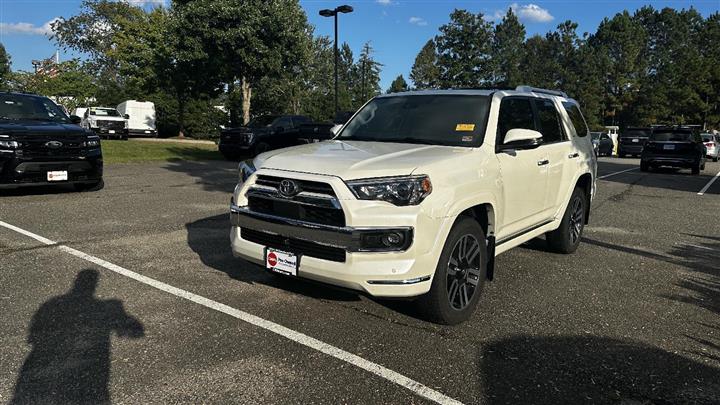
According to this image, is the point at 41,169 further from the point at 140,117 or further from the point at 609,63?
the point at 609,63

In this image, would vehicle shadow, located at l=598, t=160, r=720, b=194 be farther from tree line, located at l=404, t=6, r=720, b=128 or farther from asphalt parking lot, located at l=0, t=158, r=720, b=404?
tree line, located at l=404, t=6, r=720, b=128

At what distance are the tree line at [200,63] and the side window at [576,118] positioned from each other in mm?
16076

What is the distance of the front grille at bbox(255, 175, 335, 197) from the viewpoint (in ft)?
11.5

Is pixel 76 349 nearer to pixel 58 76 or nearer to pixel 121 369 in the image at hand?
pixel 121 369

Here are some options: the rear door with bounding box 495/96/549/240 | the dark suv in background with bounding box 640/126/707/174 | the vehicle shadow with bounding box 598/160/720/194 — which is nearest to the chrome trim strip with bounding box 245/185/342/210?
the rear door with bounding box 495/96/549/240

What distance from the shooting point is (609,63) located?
72750 millimetres

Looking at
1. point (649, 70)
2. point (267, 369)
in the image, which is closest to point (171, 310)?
point (267, 369)

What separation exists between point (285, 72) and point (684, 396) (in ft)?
71.1

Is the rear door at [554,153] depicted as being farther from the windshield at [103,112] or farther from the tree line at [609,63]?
the tree line at [609,63]

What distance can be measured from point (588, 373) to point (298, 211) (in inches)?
83.1

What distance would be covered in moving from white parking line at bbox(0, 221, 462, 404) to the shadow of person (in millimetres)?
453

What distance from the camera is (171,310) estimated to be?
13.0ft

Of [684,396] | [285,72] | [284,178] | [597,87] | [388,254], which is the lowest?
[684,396]

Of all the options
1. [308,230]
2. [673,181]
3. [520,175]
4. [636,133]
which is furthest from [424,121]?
[636,133]
